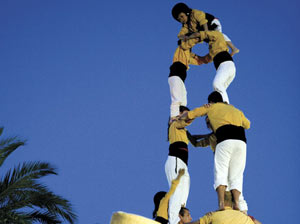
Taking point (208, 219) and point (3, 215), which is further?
point (3, 215)

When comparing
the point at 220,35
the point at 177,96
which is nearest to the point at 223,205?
the point at 177,96

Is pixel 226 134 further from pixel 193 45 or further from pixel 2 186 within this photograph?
pixel 2 186

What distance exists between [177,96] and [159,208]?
3.46 meters

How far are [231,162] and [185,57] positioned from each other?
12.7 ft

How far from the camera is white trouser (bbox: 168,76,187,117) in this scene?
48.1 ft

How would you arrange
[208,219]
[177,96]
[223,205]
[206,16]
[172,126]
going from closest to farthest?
A: [208,219] → [223,205] → [172,126] → [177,96] → [206,16]

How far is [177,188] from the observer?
12.7 metres

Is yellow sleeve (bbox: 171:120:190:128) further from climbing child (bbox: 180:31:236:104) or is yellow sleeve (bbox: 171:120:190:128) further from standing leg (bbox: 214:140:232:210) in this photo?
climbing child (bbox: 180:31:236:104)

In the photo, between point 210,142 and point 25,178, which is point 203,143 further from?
point 25,178

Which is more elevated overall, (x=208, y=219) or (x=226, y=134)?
(x=226, y=134)

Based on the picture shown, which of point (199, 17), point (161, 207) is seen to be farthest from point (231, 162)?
point (199, 17)

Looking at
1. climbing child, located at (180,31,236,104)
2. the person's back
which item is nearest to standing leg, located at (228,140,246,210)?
the person's back

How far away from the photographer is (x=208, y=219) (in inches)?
416

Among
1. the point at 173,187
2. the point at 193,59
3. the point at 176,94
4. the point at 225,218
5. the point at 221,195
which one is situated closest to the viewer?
the point at 225,218
